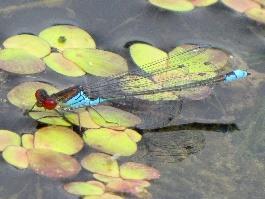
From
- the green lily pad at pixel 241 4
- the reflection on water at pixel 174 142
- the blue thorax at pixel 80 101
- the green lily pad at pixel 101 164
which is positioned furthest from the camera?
the green lily pad at pixel 241 4

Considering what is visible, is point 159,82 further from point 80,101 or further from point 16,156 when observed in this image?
A: point 16,156

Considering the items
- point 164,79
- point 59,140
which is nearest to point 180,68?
point 164,79

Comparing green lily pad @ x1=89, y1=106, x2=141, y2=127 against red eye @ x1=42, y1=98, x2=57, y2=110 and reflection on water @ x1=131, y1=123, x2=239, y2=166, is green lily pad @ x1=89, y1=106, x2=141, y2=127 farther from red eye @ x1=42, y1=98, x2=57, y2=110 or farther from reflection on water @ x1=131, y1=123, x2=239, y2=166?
red eye @ x1=42, y1=98, x2=57, y2=110

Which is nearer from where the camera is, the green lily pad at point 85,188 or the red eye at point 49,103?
the green lily pad at point 85,188

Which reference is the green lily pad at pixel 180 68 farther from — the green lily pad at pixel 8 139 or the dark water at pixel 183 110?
the green lily pad at pixel 8 139

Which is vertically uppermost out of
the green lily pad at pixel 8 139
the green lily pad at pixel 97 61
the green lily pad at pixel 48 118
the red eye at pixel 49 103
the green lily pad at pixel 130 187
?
the green lily pad at pixel 97 61

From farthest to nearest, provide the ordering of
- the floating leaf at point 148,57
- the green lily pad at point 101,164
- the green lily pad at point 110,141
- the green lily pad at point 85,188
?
the floating leaf at point 148,57 < the green lily pad at point 110,141 < the green lily pad at point 101,164 < the green lily pad at point 85,188

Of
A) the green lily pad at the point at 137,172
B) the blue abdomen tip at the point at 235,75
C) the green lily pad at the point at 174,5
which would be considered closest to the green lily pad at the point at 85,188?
the green lily pad at the point at 137,172

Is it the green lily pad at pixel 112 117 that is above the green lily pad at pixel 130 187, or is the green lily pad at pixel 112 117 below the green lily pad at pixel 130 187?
above
